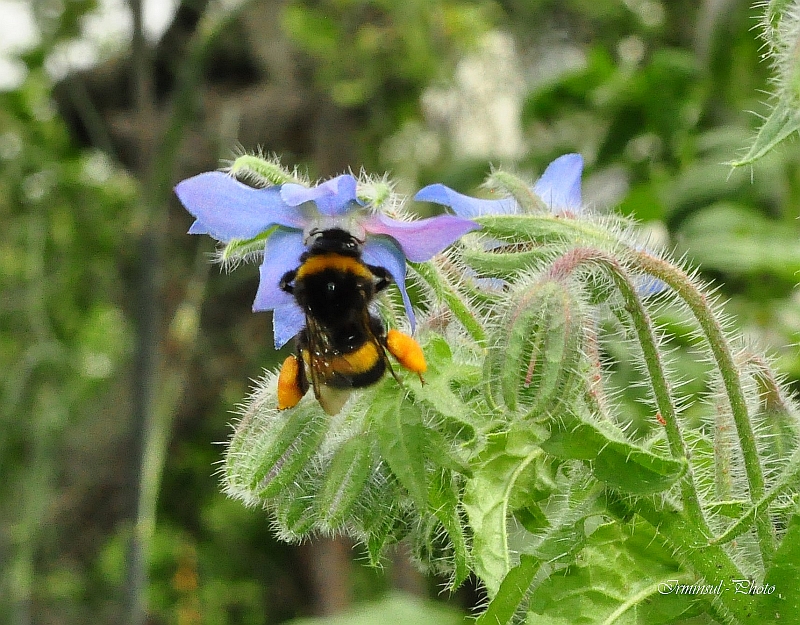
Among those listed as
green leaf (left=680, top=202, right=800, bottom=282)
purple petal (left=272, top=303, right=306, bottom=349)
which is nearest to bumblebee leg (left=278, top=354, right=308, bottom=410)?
purple petal (left=272, top=303, right=306, bottom=349)

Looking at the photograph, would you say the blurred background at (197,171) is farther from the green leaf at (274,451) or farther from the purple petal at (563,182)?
the green leaf at (274,451)

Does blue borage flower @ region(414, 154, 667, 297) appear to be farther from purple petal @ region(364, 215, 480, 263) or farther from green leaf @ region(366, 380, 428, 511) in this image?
green leaf @ region(366, 380, 428, 511)

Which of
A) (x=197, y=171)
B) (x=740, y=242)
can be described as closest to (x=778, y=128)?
(x=740, y=242)

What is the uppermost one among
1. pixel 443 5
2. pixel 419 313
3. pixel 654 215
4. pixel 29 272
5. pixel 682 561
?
pixel 443 5

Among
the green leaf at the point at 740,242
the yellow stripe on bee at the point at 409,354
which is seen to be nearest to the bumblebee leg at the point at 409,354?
the yellow stripe on bee at the point at 409,354

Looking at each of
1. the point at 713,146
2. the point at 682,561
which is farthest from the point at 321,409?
the point at 713,146

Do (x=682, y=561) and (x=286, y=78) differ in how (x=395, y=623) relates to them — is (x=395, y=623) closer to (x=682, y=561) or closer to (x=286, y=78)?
(x=682, y=561)

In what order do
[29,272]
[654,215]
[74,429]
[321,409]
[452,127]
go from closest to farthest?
[321,409] → [654,215] → [29,272] → [74,429] → [452,127]
